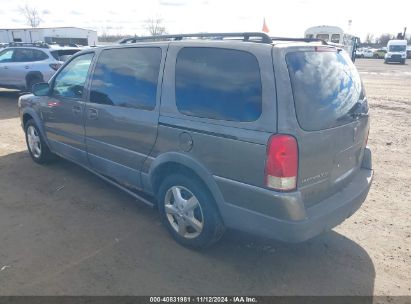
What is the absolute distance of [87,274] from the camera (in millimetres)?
2922

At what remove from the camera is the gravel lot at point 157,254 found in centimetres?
279

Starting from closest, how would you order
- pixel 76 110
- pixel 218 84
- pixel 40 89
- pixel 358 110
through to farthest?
pixel 218 84, pixel 358 110, pixel 76 110, pixel 40 89

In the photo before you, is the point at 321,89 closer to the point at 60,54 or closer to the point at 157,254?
the point at 157,254

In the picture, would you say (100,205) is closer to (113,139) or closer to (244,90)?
(113,139)

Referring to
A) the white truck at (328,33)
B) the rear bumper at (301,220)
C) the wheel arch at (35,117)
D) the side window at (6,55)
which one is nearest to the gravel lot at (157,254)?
the rear bumper at (301,220)

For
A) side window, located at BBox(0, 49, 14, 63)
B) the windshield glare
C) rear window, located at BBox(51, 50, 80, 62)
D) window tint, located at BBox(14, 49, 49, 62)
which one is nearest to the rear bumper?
rear window, located at BBox(51, 50, 80, 62)

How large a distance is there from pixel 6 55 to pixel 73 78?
9.02m

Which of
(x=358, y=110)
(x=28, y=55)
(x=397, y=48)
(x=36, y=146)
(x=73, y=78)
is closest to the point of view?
(x=358, y=110)

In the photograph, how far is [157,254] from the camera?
3201mm

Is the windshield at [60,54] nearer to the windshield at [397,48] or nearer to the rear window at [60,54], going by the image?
the rear window at [60,54]

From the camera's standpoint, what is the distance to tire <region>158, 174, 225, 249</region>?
3000 mm

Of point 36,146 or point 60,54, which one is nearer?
point 36,146

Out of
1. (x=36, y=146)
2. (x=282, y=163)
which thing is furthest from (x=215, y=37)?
(x=36, y=146)

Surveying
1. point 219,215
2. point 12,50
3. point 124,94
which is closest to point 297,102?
point 219,215
